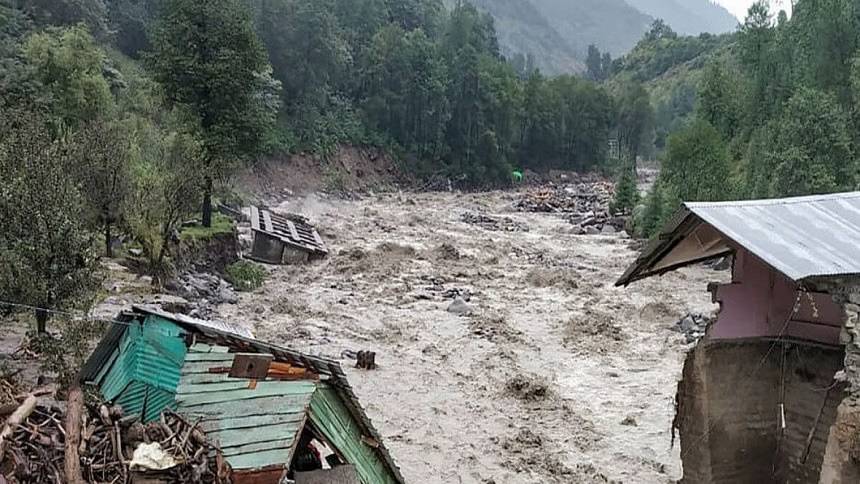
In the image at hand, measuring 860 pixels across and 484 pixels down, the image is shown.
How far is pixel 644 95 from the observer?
73.3 meters

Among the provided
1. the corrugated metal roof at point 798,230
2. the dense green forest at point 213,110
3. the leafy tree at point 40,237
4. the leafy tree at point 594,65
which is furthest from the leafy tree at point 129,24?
the leafy tree at point 594,65

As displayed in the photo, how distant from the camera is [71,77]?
2169cm

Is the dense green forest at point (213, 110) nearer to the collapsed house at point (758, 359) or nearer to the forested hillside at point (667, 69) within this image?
the collapsed house at point (758, 359)

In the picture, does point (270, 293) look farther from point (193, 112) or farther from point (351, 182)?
point (351, 182)

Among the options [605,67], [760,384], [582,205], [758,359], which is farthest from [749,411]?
[605,67]

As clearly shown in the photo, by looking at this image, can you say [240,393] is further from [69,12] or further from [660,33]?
[660,33]

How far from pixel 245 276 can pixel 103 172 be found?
20.8 feet

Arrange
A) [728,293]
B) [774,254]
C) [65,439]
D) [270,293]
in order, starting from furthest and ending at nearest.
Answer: [270,293], [728,293], [774,254], [65,439]

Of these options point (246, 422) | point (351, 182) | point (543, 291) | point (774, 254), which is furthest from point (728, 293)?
point (351, 182)

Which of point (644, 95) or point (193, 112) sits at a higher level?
point (644, 95)

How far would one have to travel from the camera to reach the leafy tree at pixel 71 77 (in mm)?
20906

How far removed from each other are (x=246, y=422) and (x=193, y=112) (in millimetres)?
18880

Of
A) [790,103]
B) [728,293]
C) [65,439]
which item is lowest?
[65,439]

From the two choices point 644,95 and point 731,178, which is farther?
point 644,95
